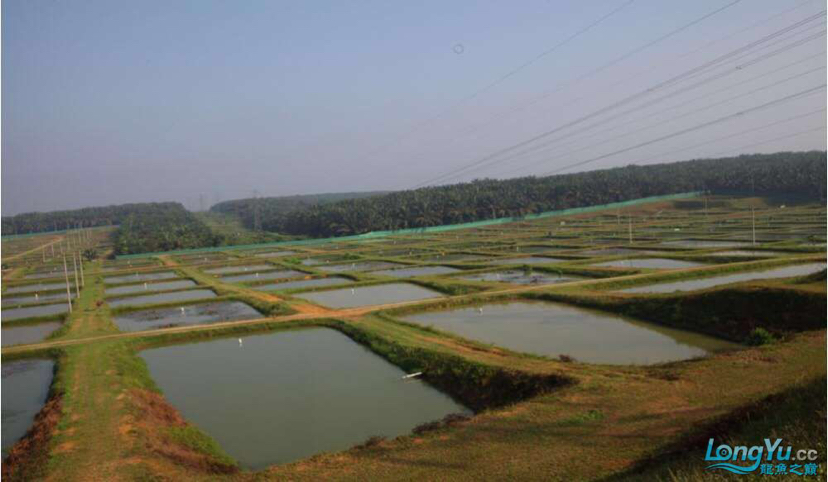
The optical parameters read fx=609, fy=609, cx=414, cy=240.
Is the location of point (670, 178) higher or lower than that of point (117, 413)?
higher

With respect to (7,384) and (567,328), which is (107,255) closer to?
(7,384)

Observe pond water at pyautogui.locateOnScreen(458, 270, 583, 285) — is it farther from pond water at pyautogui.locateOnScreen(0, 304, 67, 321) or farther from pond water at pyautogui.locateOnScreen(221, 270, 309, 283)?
pond water at pyautogui.locateOnScreen(0, 304, 67, 321)

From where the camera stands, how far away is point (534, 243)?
55438 millimetres

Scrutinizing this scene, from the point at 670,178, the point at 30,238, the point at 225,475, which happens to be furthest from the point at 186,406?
the point at 30,238

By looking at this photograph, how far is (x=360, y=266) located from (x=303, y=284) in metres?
9.71

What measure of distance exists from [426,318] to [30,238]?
4883 inches

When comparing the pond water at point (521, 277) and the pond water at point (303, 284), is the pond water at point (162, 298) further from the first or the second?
the pond water at point (521, 277)

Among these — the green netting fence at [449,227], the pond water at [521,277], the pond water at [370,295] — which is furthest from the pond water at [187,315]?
the green netting fence at [449,227]

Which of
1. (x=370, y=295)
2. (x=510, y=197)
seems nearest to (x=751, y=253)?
(x=370, y=295)

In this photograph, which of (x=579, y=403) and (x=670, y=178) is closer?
(x=579, y=403)

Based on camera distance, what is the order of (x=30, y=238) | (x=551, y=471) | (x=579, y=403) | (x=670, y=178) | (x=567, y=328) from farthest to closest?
(x=30, y=238), (x=670, y=178), (x=567, y=328), (x=579, y=403), (x=551, y=471)

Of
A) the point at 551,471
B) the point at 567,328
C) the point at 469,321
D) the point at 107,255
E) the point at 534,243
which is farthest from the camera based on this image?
the point at 107,255

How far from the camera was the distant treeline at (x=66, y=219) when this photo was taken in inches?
5389

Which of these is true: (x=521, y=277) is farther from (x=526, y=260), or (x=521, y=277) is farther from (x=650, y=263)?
(x=650, y=263)
